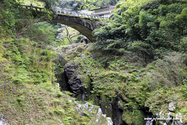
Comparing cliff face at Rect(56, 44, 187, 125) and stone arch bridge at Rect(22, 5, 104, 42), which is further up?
stone arch bridge at Rect(22, 5, 104, 42)

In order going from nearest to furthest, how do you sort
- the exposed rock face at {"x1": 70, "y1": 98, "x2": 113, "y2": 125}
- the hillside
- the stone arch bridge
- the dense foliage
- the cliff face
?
the hillside < the exposed rock face at {"x1": 70, "y1": 98, "x2": 113, "y2": 125} < the cliff face < the dense foliage < the stone arch bridge

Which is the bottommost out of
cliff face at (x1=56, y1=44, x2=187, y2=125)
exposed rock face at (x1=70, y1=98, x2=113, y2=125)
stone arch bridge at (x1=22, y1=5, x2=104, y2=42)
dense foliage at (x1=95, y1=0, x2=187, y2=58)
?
exposed rock face at (x1=70, y1=98, x2=113, y2=125)

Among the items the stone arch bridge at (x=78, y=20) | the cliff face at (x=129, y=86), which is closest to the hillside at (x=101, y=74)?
the cliff face at (x=129, y=86)

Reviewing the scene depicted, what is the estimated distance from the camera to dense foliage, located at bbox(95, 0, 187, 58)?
7.61 metres

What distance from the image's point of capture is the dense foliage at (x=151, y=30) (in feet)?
25.0

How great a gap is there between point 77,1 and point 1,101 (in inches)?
1210

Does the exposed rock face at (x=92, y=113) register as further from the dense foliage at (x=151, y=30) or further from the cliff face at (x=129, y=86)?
the dense foliage at (x=151, y=30)

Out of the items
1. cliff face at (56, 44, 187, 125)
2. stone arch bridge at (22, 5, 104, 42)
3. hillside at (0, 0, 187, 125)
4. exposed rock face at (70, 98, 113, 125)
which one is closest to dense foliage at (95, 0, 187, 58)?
hillside at (0, 0, 187, 125)

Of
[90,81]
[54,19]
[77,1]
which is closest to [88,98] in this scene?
[90,81]

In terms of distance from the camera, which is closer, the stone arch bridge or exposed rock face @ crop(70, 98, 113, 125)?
exposed rock face @ crop(70, 98, 113, 125)

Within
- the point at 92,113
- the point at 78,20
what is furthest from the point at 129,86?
the point at 78,20

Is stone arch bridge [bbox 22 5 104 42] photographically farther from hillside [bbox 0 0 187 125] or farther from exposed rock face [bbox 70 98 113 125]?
exposed rock face [bbox 70 98 113 125]

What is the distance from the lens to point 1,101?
3342mm

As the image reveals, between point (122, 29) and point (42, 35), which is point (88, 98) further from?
point (122, 29)
